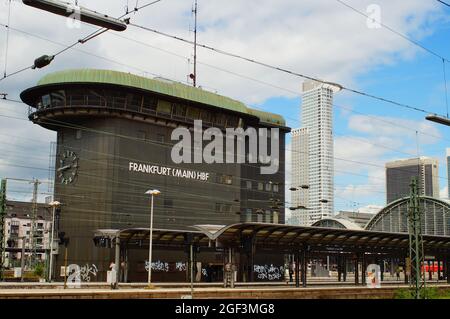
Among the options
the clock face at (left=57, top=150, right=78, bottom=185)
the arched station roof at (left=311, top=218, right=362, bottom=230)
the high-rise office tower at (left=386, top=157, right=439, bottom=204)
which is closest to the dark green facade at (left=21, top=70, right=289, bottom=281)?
the clock face at (left=57, top=150, right=78, bottom=185)

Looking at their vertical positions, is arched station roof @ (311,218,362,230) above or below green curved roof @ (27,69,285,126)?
below

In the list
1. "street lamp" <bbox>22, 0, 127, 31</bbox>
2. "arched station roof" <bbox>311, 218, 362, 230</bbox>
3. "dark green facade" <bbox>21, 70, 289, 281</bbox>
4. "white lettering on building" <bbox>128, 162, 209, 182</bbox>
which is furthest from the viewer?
"arched station roof" <bbox>311, 218, 362, 230</bbox>

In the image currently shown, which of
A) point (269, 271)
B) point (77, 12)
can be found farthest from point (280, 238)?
point (269, 271)

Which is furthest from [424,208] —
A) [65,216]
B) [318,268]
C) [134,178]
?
[65,216]

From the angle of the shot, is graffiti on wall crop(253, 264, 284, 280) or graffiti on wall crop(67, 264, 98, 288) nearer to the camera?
graffiti on wall crop(67, 264, 98, 288)

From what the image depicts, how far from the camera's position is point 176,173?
65688 mm

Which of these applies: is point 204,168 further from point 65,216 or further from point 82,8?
point 82,8

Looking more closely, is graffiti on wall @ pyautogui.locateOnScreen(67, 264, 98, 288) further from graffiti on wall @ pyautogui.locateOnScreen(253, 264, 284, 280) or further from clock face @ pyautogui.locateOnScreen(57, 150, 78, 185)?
graffiti on wall @ pyautogui.locateOnScreen(253, 264, 284, 280)

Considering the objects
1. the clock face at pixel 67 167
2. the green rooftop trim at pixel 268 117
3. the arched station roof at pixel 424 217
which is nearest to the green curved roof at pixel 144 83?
the green rooftop trim at pixel 268 117
